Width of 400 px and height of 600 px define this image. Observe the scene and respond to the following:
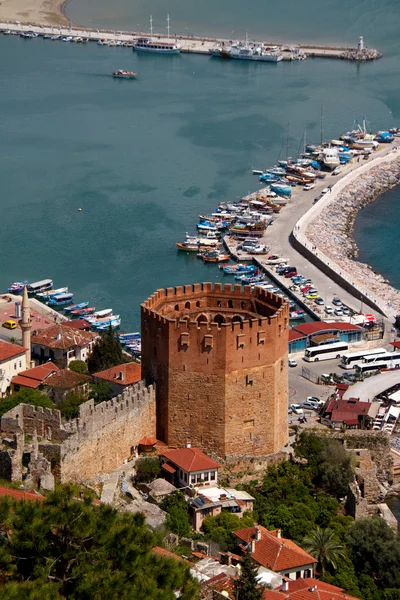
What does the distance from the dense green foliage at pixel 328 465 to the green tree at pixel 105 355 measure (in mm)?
13440

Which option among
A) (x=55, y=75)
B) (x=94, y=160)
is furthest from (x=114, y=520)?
(x=55, y=75)

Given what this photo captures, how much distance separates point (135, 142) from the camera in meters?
123

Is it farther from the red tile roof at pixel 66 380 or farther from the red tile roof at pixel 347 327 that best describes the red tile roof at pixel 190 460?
the red tile roof at pixel 347 327

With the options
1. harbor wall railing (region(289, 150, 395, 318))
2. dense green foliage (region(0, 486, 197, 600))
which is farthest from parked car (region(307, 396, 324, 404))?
dense green foliage (region(0, 486, 197, 600))

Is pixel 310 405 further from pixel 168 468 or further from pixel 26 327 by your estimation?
pixel 168 468

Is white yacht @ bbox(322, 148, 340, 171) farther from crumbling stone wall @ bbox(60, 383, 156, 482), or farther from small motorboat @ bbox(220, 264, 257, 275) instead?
crumbling stone wall @ bbox(60, 383, 156, 482)

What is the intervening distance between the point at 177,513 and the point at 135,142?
8754 cm

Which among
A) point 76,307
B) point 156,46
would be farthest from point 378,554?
point 156,46

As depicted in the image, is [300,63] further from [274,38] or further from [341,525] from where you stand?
[341,525]

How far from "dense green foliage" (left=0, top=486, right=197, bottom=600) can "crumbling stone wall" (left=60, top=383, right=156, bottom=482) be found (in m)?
10.7

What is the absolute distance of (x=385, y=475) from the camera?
1802 inches

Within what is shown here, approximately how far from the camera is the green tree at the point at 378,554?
3894cm

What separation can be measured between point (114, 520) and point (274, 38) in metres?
168

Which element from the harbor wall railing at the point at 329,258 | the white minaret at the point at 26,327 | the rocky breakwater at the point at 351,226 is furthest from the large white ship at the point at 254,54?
the white minaret at the point at 26,327
